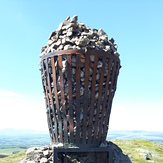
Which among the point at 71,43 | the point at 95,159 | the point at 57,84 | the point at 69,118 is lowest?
the point at 95,159

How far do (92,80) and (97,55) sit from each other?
0.76 metres

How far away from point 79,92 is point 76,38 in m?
1.68

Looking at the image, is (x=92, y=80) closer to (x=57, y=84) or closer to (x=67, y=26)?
(x=57, y=84)

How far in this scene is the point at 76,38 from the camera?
6.37 m

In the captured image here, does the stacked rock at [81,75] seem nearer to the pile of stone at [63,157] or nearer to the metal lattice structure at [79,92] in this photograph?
the metal lattice structure at [79,92]

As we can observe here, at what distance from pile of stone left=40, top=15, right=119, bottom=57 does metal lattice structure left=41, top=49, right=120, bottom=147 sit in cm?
23

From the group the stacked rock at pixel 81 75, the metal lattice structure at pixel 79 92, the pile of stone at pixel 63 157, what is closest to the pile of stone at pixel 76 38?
the stacked rock at pixel 81 75

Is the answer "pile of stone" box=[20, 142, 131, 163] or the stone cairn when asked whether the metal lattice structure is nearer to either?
the stone cairn

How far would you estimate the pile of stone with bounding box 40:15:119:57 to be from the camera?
20.2ft

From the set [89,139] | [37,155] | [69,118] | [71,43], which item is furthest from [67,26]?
[37,155]

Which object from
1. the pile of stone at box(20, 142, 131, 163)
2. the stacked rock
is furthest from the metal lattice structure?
the pile of stone at box(20, 142, 131, 163)

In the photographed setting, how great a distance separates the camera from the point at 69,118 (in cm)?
612

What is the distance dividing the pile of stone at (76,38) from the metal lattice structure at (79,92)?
0.75 ft

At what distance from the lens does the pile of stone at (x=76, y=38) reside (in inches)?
243
